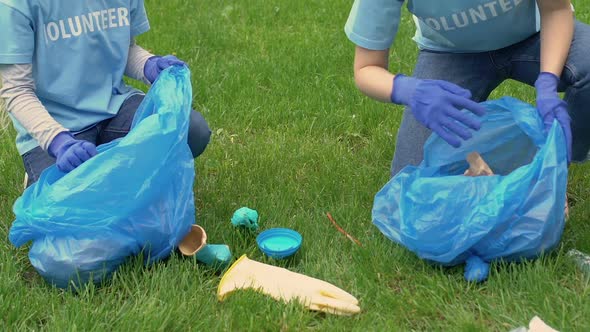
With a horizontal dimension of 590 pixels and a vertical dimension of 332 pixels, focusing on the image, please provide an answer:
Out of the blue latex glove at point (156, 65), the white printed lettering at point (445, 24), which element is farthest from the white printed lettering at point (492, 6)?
the blue latex glove at point (156, 65)

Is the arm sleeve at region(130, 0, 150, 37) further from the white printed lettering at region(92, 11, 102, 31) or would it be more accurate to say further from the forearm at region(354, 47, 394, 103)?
the forearm at region(354, 47, 394, 103)

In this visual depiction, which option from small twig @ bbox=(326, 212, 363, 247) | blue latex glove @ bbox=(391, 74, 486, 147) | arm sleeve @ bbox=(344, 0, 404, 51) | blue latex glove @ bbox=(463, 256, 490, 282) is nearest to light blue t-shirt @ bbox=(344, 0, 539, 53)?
arm sleeve @ bbox=(344, 0, 404, 51)

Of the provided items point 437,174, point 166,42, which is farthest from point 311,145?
point 166,42

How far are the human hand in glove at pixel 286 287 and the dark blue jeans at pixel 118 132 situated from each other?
0.48 meters

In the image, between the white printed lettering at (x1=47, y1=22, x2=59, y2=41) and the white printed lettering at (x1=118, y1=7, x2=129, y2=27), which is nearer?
the white printed lettering at (x1=47, y1=22, x2=59, y2=41)

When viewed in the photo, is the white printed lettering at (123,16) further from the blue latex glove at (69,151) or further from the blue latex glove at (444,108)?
the blue latex glove at (444,108)

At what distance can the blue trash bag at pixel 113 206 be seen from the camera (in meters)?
1.86

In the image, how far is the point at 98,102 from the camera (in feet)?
7.48

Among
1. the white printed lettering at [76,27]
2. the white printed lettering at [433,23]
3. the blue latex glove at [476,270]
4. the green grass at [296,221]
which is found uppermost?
the white printed lettering at [433,23]

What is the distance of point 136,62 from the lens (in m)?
2.39

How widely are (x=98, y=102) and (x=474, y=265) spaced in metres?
1.20

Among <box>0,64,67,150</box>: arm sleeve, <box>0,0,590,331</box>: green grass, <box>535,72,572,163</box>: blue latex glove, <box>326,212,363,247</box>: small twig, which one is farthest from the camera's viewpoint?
<box>326,212,363,247</box>: small twig

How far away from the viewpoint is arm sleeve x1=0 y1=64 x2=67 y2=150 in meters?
2.04

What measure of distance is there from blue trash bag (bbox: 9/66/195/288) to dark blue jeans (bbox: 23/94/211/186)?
0.85ft
